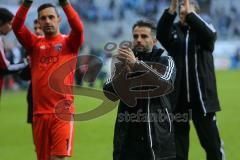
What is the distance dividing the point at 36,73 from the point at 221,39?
130 feet

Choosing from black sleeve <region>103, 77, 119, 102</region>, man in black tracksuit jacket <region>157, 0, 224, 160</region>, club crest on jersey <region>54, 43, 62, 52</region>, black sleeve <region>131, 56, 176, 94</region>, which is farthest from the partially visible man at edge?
man in black tracksuit jacket <region>157, 0, 224, 160</region>

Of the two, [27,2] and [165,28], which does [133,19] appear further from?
[27,2]

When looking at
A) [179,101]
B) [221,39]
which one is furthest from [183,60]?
[221,39]

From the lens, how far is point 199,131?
801 centimetres

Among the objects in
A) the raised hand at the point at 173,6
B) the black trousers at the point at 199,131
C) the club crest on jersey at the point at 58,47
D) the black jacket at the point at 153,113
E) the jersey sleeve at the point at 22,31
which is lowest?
the black trousers at the point at 199,131

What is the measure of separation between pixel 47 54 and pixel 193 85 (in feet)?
6.71

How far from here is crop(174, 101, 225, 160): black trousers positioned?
7.89 m

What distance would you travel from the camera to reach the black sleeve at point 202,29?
7.65 m

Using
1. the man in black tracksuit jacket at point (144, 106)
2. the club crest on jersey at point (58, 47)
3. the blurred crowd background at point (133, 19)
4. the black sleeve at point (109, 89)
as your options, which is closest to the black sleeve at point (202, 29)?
the man in black tracksuit jacket at point (144, 106)

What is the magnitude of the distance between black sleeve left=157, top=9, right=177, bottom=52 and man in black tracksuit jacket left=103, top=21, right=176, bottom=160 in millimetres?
1429

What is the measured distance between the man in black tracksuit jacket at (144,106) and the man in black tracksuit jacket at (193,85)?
1.61 m

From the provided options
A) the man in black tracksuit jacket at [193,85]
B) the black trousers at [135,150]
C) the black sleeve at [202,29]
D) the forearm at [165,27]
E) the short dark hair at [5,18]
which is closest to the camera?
the black trousers at [135,150]

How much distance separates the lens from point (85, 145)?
1182cm

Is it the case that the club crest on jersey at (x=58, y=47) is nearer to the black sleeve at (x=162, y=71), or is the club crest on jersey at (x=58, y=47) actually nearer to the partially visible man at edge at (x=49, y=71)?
the partially visible man at edge at (x=49, y=71)
